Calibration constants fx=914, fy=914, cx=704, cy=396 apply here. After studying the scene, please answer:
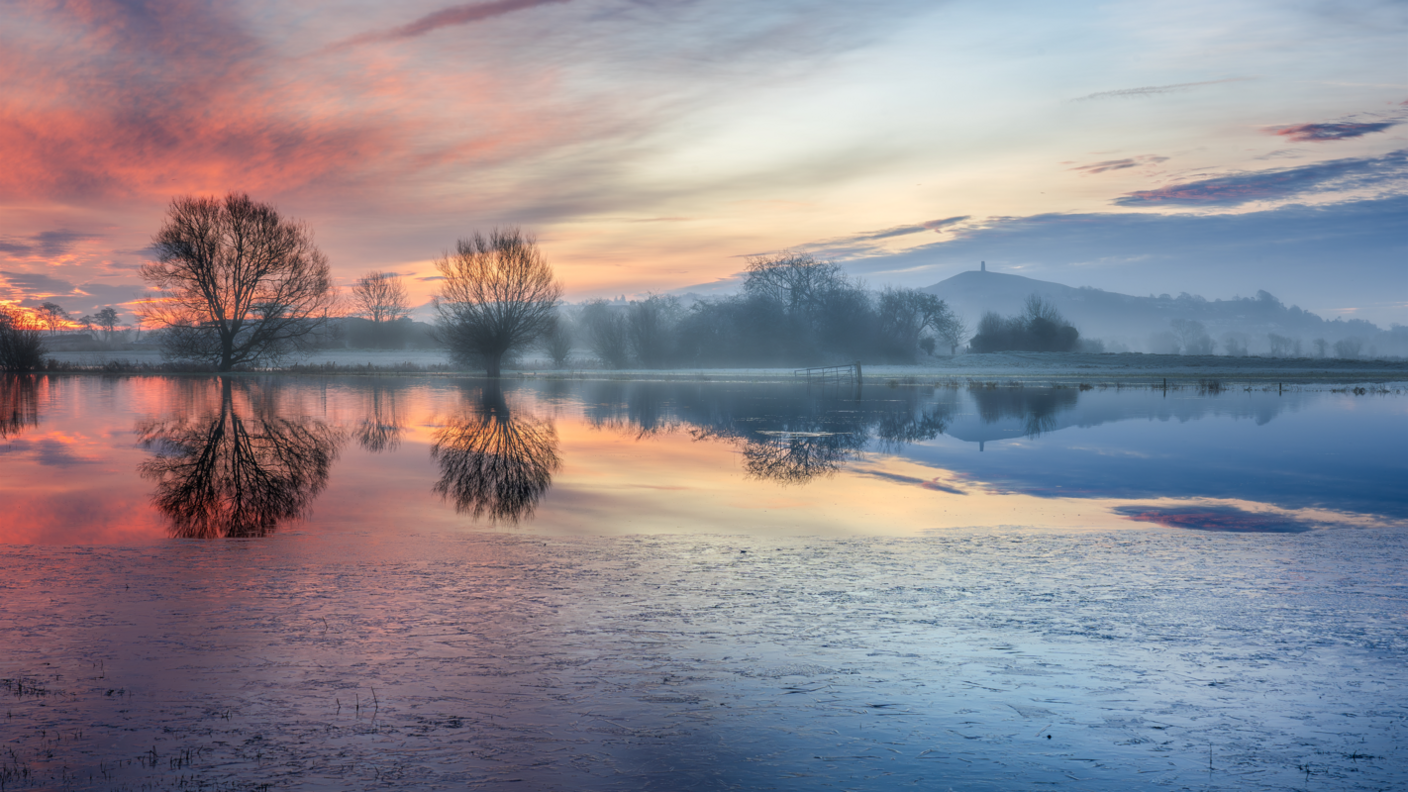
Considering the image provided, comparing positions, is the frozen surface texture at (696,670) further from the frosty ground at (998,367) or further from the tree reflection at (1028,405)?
the frosty ground at (998,367)

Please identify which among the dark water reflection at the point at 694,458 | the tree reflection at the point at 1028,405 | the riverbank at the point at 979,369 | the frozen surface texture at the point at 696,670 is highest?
the riverbank at the point at 979,369

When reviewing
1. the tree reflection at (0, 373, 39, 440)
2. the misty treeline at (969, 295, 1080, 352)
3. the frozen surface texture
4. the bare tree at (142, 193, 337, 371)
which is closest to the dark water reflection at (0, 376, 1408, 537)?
the tree reflection at (0, 373, 39, 440)

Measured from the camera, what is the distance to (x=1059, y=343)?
314 ft

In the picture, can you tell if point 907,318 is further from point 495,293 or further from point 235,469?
point 235,469

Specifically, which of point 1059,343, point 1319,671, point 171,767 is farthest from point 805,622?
point 1059,343

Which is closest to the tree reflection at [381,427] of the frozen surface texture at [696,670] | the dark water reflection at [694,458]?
the dark water reflection at [694,458]

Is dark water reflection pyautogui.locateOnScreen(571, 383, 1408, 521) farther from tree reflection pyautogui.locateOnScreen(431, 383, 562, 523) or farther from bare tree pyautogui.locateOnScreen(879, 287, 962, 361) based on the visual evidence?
bare tree pyautogui.locateOnScreen(879, 287, 962, 361)

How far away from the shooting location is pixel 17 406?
32.6 meters

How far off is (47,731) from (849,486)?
11.5 metres

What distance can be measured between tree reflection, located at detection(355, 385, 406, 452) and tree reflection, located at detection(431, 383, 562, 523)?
3.79 ft

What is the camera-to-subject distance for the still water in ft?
16.1

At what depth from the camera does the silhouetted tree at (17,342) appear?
62.8 m

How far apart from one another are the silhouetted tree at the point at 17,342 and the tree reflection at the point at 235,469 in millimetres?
47482

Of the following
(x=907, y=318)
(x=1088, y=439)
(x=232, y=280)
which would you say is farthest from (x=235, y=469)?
(x=907, y=318)
